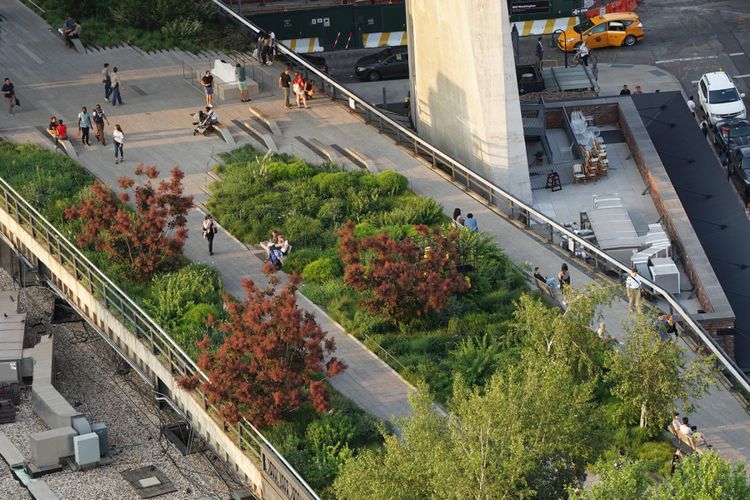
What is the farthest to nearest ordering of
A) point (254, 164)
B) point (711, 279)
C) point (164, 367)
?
point (254, 164)
point (711, 279)
point (164, 367)

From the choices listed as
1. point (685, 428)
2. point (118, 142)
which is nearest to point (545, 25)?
point (118, 142)

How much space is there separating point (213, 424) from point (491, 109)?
16.3 meters

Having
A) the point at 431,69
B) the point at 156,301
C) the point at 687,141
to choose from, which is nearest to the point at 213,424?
the point at 156,301

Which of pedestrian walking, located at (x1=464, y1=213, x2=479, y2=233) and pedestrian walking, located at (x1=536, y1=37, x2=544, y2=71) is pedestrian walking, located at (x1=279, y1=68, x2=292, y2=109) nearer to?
pedestrian walking, located at (x1=464, y1=213, x2=479, y2=233)

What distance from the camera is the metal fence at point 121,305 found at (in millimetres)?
42250

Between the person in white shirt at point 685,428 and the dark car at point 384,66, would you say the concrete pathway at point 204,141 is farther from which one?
the dark car at point 384,66

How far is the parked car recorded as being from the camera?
218ft

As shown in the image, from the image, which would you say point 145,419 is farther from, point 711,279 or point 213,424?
point 711,279

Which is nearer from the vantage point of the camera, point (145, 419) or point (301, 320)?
point (301, 320)

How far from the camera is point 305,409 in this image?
141 ft

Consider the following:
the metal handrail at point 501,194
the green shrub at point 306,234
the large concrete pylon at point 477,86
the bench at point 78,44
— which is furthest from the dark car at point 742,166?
the bench at point 78,44

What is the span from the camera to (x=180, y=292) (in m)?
47.5

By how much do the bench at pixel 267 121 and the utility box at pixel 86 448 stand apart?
632 inches

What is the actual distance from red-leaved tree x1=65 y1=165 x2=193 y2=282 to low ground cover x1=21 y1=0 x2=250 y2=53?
53.7 ft
